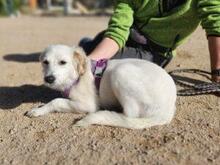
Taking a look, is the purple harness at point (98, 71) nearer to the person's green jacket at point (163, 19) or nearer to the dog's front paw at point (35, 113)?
the dog's front paw at point (35, 113)

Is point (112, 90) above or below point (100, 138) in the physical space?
above

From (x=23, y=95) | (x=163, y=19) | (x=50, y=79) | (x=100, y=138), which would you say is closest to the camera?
(x=100, y=138)

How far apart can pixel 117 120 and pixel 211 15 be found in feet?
4.89

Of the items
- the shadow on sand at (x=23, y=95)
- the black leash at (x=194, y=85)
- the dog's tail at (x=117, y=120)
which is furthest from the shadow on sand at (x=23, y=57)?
the dog's tail at (x=117, y=120)

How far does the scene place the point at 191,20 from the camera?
16.0 feet

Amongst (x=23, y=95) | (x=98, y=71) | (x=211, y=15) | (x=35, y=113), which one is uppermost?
(x=211, y=15)

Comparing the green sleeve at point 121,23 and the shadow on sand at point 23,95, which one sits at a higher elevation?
the green sleeve at point 121,23

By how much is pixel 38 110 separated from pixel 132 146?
3.14 ft

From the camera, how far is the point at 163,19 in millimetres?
4926

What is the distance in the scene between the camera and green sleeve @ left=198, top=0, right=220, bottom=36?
446cm

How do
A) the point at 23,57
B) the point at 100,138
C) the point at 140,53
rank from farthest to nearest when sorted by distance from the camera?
1. the point at 23,57
2. the point at 140,53
3. the point at 100,138

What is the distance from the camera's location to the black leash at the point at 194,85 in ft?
14.8

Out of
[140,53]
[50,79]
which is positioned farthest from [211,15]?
[50,79]

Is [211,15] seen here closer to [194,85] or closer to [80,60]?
[194,85]
